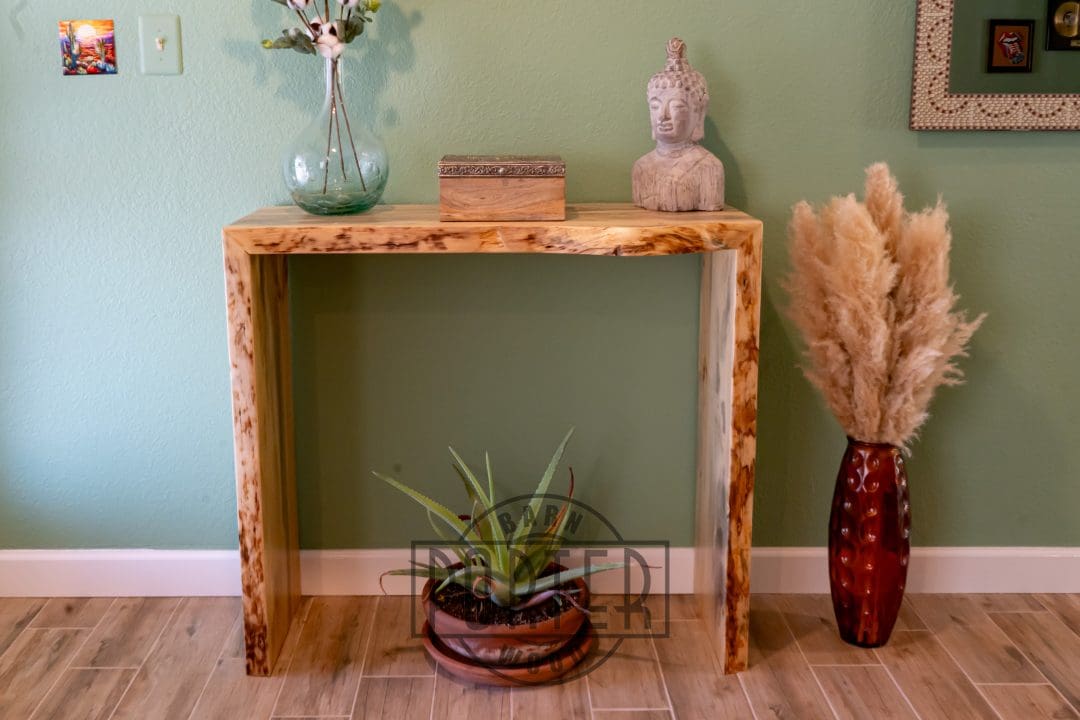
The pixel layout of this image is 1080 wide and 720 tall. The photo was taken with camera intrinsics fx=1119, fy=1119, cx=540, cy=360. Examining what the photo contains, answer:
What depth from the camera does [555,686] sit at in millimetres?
2156

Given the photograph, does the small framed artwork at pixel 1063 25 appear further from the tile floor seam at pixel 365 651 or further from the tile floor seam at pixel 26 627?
the tile floor seam at pixel 26 627

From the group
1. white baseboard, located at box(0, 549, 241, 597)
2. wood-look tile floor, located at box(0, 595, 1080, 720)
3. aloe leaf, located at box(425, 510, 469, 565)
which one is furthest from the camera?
white baseboard, located at box(0, 549, 241, 597)

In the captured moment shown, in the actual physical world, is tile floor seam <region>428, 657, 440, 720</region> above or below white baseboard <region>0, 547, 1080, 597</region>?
below

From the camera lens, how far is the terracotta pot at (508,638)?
2152mm

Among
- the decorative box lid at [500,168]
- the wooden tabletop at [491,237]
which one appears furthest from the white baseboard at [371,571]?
the decorative box lid at [500,168]

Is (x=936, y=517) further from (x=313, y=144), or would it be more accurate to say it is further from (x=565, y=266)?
(x=313, y=144)

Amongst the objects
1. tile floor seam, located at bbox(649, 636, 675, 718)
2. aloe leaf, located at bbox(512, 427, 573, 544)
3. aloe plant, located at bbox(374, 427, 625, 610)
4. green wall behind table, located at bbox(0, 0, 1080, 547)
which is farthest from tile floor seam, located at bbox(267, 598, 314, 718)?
tile floor seam, located at bbox(649, 636, 675, 718)

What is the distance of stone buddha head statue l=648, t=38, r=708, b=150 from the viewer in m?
2.13

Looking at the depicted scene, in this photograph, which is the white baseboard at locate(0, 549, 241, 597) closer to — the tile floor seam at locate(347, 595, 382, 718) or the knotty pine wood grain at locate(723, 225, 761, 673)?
the tile floor seam at locate(347, 595, 382, 718)

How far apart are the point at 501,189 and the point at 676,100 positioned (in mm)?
386

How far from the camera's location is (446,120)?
7.59 feet

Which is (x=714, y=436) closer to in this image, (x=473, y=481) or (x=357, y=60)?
(x=473, y=481)

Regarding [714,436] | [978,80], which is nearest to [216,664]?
[714,436]

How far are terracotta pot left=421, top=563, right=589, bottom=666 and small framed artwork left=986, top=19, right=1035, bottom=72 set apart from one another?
1392 mm
